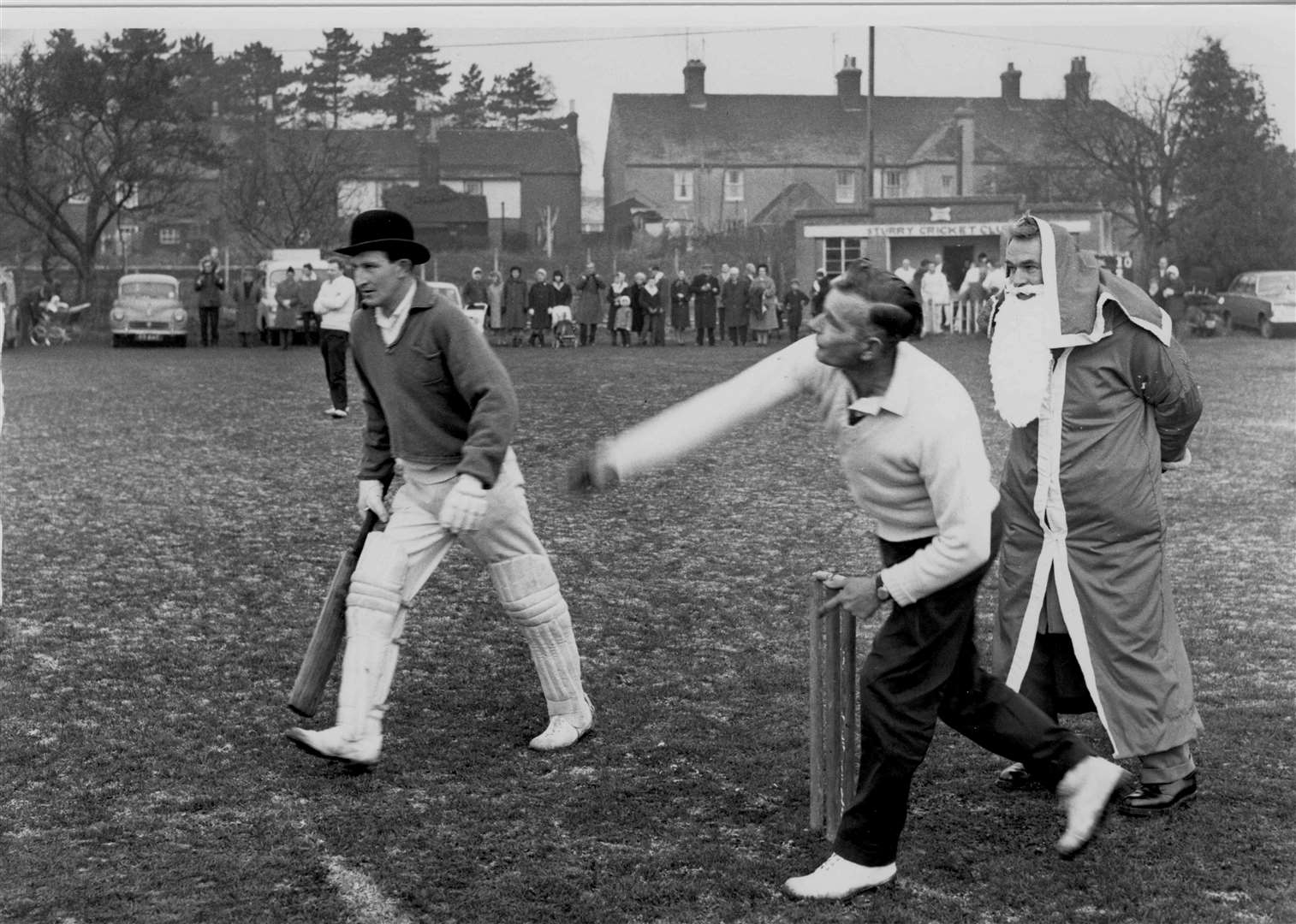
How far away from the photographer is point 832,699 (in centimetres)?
475

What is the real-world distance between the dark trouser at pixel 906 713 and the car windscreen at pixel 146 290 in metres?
34.2

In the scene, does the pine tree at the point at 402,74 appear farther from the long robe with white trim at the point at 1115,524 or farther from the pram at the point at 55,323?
the long robe with white trim at the point at 1115,524

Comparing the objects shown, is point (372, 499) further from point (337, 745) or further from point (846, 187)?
point (846, 187)

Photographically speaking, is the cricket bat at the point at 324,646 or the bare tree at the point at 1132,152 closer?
the cricket bat at the point at 324,646

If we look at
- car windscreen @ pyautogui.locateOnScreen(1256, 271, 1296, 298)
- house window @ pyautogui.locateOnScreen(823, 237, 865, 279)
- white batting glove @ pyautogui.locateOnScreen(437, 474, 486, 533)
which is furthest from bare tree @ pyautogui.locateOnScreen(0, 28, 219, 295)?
white batting glove @ pyautogui.locateOnScreen(437, 474, 486, 533)

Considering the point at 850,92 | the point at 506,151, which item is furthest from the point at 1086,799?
the point at 850,92

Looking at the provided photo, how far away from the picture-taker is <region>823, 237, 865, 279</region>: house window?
45.9 meters

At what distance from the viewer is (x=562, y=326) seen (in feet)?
114

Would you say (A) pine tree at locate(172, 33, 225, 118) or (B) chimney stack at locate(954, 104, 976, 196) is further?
(B) chimney stack at locate(954, 104, 976, 196)

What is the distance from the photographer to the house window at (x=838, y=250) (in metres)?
45.9

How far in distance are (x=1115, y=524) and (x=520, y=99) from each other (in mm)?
77453

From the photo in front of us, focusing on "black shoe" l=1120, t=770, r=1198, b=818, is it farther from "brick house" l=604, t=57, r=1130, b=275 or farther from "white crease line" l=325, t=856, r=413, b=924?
"brick house" l=604, t=57, r=1130, b=275

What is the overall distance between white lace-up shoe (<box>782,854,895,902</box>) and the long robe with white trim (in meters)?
1.18

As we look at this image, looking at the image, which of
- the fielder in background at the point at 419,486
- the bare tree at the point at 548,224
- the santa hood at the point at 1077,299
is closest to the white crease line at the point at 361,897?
the fielder in background at the point at 419,486
